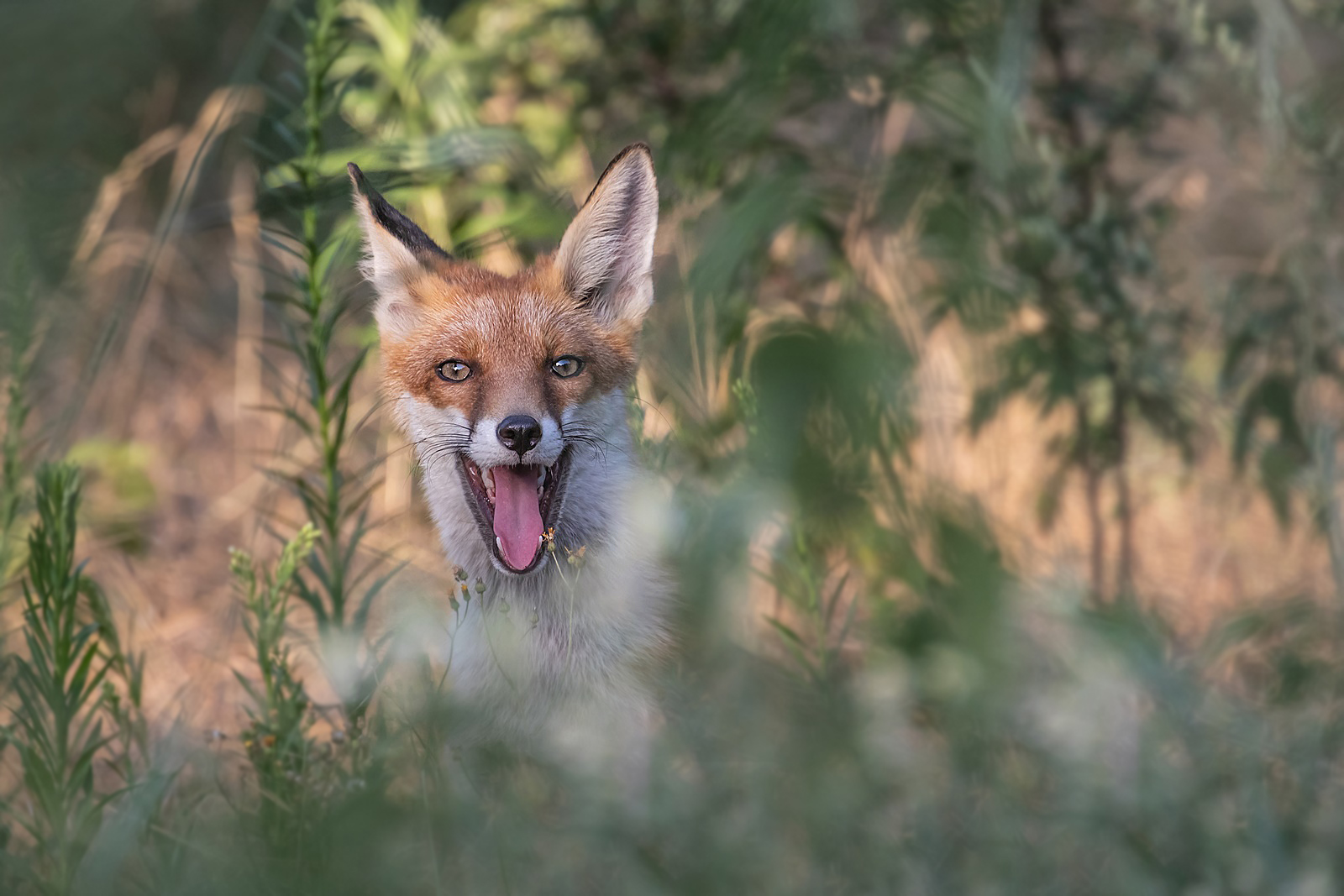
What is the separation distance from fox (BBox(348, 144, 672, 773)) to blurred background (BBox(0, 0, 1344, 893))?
3.1 inches

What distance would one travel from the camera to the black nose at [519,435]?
160 centimetres

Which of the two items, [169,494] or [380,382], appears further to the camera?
[169,494]

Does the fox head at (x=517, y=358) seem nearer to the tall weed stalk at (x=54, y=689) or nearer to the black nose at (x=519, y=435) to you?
the black nose at (x=519, y=435)

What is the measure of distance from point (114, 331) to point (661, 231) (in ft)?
2.85

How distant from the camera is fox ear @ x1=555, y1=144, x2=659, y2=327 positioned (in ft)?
5.20

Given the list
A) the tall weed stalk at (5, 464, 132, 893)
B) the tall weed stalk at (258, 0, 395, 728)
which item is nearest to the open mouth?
the tall weed stalk at (258, 0, 395, 728)

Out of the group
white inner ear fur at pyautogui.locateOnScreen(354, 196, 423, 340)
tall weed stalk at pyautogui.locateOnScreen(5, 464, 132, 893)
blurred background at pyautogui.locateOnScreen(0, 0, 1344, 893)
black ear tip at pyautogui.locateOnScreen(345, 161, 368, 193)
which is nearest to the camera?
blurred background at pyautogui.locateOnScreen(0, 0, 1344, 893)

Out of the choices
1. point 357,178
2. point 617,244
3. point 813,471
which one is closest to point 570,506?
point 617,244

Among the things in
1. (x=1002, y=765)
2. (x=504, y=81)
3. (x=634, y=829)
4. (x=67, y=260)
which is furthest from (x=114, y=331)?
(x=504, y=81)

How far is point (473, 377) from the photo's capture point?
1761mm

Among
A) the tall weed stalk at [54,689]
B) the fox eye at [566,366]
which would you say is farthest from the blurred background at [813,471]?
the fox eye at [566,366]

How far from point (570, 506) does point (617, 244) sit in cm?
44

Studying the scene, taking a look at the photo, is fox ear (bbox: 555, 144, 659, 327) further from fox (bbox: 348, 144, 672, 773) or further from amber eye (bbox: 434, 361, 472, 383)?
amber eye (bbox: 434, 361, 472, 383)

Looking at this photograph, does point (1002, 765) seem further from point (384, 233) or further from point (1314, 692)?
point (384, 233)
